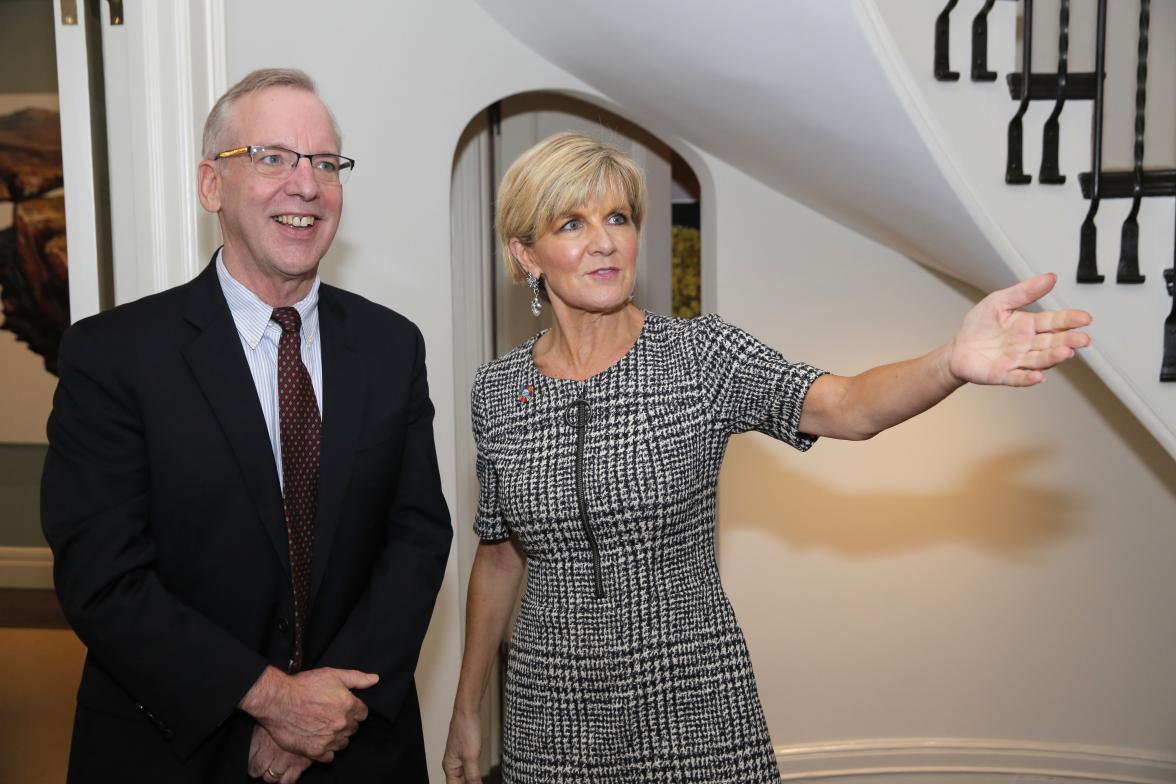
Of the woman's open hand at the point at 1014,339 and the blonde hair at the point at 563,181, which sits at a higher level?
the blonde hair at the point at 563,181

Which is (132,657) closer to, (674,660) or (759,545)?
(674,660)

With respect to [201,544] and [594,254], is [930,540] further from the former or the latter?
[201,544]

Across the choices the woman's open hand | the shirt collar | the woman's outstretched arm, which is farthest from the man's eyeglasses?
the woman's open hand

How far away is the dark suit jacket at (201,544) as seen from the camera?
1.58 metres

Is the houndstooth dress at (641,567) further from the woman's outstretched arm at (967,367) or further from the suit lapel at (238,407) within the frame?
the suit lapel at (238,407)

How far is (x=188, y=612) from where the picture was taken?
5.23 ft

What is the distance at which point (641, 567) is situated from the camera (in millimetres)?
1774

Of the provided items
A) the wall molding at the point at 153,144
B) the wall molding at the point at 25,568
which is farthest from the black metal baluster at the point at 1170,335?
the wall molding at the point at 25,568

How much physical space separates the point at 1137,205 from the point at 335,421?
197 cm

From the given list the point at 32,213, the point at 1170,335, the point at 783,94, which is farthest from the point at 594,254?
the point at 32,213

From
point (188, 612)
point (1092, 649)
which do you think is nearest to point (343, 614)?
point (188, 612)

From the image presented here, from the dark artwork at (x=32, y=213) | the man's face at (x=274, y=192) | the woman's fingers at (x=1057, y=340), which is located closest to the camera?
Answer: the woman's fingers at (x=1057, y=340)

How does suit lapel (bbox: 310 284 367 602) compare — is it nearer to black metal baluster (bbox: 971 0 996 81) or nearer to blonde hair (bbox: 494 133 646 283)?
blonde hair (bbox: 494 133 646 283)

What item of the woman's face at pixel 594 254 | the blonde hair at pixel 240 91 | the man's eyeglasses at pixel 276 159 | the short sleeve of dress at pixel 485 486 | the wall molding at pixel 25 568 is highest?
the blonde hair at pixel 240 91
